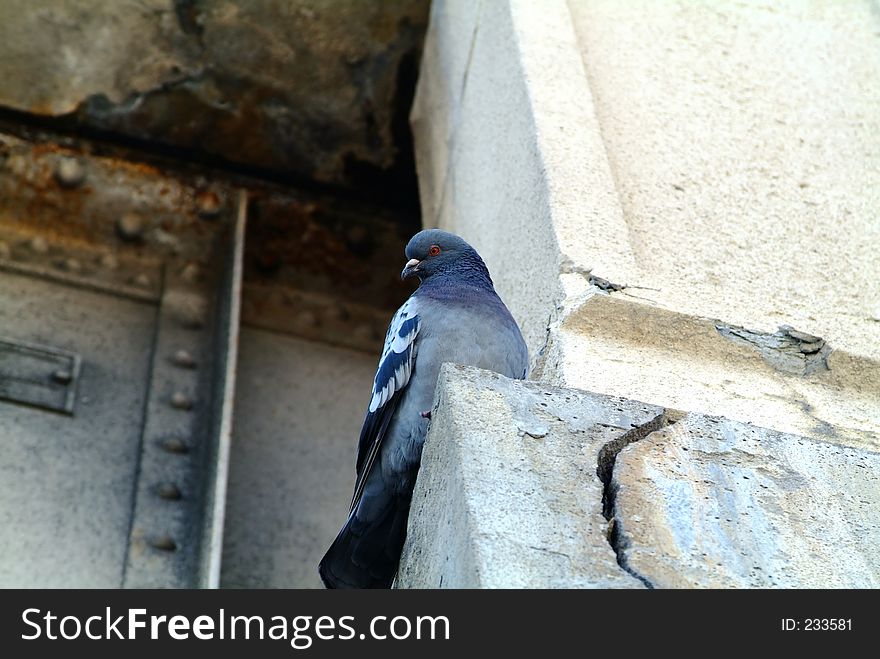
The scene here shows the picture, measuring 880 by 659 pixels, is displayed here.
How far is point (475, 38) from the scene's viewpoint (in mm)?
4164

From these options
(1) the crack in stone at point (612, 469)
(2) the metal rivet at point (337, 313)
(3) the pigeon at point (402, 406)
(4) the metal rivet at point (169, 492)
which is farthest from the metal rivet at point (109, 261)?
(1) the crack in stone at point (612, 469)

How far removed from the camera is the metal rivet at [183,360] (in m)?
4.37

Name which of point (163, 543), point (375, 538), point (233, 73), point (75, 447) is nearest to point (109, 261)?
point (233, 73)

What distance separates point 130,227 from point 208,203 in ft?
1.02

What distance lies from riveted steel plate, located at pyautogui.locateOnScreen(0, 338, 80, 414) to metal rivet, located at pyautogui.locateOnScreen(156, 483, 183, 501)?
0.41 m

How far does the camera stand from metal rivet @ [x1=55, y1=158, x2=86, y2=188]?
4652 millimetres

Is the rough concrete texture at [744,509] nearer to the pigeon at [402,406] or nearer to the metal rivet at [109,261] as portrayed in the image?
the pigeon at [402,406]

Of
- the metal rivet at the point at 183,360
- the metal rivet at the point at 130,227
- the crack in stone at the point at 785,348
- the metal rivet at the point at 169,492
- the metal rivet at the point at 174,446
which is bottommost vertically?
the crack in stone at the point at 785,348

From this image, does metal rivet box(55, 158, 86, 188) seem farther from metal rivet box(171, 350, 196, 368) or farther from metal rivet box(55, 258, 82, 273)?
metal rivet box(171, 350, 196, 368)

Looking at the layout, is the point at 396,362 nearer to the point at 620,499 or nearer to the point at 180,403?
the point at 620,499

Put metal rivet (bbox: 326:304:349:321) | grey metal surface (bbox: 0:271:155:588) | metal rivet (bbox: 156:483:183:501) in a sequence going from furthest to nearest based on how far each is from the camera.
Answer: metal rivet (bbox: 326:304:349:321) < metal rivet (bbox: 156:483:183:501) < grey metal surface (bbox: 0:271:155:588)

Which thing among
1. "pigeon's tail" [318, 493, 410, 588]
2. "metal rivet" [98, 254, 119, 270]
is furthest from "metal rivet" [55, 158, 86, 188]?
"pigeon's tail" [318, 493, 410, 588]

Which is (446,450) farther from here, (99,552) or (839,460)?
(99,552)
